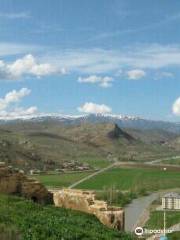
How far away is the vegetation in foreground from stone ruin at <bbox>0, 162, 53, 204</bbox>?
3.32 meters

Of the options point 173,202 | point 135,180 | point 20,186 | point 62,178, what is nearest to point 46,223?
point 20,186

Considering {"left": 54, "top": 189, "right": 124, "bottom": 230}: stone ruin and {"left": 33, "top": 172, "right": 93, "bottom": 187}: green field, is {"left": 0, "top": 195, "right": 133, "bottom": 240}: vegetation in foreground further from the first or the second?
{"left": 33, "top": 172, "right": 93, "bottom": 187}: green field

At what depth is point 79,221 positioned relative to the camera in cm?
2509

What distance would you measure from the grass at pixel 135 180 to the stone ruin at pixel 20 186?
275 ft

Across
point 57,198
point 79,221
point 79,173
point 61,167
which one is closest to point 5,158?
point 79,173

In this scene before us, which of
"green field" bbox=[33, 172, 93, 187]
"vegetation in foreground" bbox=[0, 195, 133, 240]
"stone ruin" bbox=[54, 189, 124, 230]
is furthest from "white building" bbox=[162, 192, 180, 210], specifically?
"vegetation in foreground" bbox=[0, 195, 133, 240]

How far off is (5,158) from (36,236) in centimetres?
11723

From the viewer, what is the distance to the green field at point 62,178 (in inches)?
4769

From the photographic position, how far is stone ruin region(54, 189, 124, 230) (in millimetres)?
30344

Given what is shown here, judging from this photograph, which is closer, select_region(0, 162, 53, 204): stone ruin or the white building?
select_region(0, 162, 53, 204): stone ruin

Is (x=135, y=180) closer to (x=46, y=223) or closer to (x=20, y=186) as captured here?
(x=20, y=186)

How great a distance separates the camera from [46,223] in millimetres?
22391

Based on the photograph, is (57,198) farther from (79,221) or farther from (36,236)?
(36,236)

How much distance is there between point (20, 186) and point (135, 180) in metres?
105
